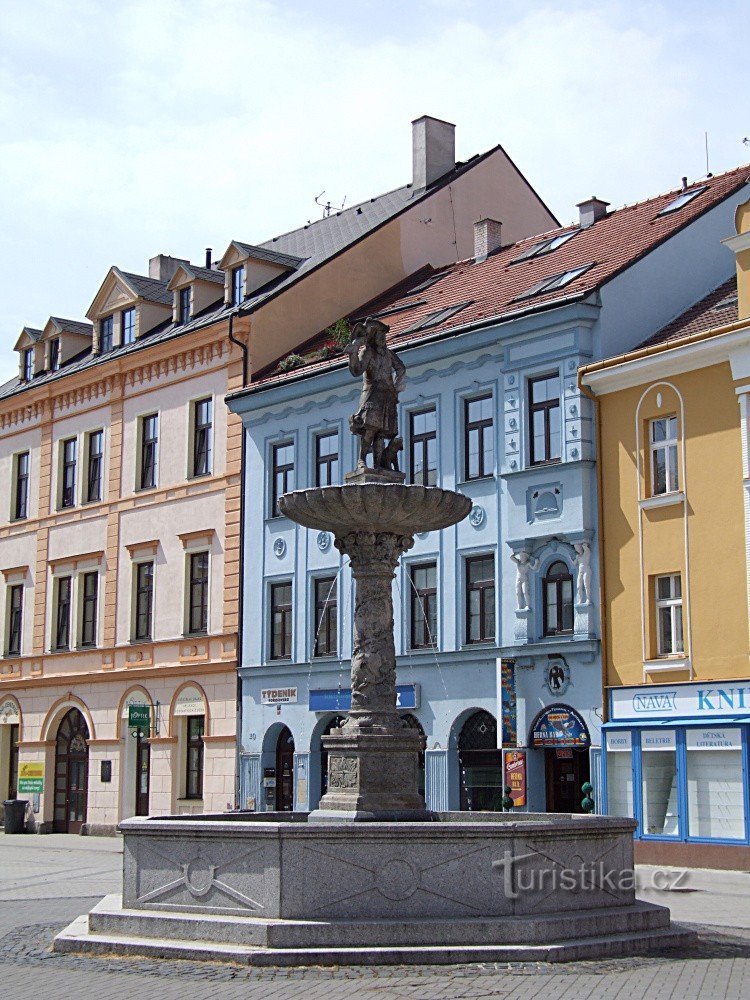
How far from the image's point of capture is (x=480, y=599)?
2758 cm

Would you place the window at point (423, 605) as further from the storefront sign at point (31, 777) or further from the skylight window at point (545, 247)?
the storefront sign at point (31, 777)

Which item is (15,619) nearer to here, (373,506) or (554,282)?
(554,282)

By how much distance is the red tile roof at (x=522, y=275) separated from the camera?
27.5m

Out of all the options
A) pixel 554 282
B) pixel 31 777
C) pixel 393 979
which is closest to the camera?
pixel 393 979

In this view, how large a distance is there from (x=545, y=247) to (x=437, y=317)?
10.3 feet

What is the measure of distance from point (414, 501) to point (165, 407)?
2217cm

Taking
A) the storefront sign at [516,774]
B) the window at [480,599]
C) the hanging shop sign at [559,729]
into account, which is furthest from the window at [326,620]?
the hanging shop sign at [559,729]

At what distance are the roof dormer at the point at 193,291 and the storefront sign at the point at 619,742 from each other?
1734cm

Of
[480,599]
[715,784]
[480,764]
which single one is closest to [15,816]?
[480,764]

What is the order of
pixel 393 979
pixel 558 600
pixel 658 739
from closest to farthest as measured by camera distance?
pixel 393 979 → pixel 658 739 → pixel 558 600

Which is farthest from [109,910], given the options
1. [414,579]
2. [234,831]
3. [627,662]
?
[414,579]

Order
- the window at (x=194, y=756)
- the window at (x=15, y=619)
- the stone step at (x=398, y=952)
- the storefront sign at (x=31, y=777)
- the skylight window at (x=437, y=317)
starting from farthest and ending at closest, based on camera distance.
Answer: the window at (x=15, y=619) → the storefront sign at (x=31, y=777) → the window at (x=194, y=756) → the skylight window at (x=437, y=317) → the stone step at (x=398, y=952)

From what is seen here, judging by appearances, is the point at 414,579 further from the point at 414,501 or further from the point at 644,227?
the point at 414,501

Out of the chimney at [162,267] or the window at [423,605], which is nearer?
the window at [423,605]
